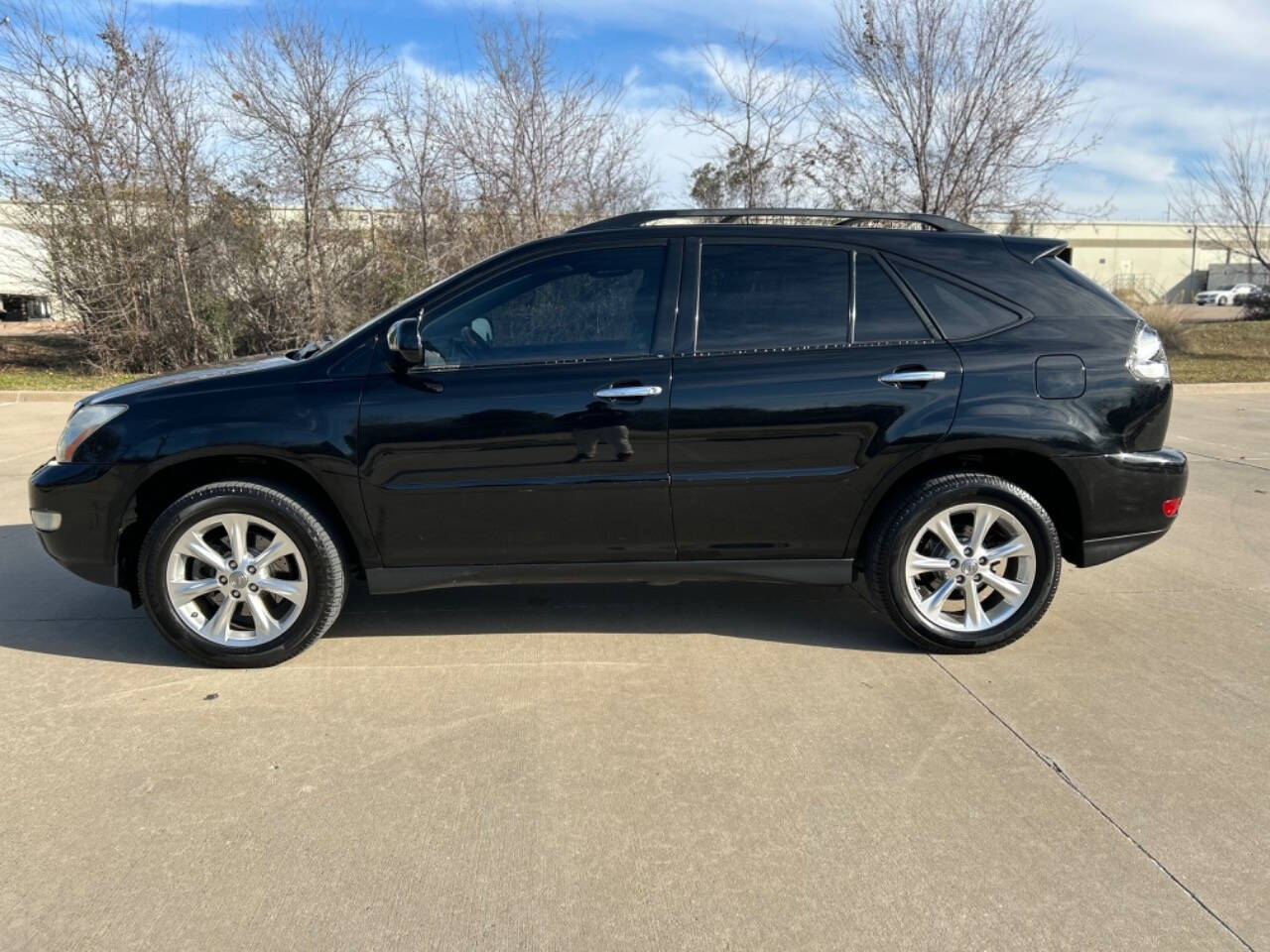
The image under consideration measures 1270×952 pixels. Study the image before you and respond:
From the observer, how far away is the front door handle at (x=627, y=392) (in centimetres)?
371

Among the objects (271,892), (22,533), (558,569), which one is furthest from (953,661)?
(22,533)

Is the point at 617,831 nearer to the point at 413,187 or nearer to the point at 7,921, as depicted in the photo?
the point at 7,921

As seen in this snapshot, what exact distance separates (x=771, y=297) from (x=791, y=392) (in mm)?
461

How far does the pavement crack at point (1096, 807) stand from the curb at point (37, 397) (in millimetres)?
12972

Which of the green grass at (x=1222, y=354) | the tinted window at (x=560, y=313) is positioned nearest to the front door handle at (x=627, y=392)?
the tinted window at (x=560, y=313)

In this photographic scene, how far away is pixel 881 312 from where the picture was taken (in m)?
3.91

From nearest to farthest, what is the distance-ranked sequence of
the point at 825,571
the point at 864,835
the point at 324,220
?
the point at 864,835 → the point at 825,571 → the point at 324,220

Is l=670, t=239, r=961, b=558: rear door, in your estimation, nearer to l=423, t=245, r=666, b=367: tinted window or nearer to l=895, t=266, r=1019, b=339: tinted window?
l=895, t=266, r=1019, b=339: tinted window

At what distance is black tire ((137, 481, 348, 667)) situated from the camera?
12.3 ft

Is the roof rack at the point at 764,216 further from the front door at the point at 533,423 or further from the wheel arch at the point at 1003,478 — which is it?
the wheel arch at the point at 1003,478

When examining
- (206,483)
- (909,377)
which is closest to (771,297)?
(909,377)

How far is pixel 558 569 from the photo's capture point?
3898 millimetres

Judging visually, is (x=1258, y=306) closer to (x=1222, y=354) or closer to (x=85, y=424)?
(x=1222, y=354)

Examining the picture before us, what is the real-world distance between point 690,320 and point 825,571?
4.12 ft
